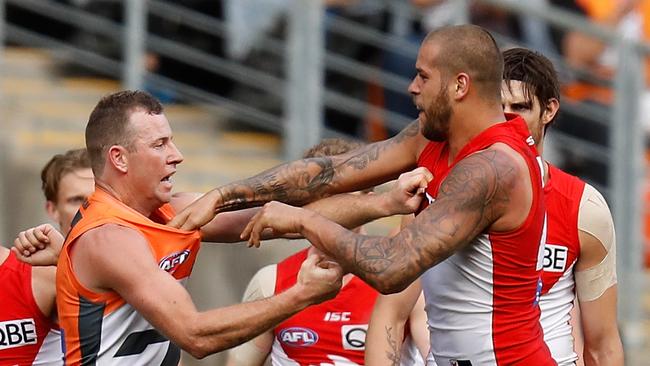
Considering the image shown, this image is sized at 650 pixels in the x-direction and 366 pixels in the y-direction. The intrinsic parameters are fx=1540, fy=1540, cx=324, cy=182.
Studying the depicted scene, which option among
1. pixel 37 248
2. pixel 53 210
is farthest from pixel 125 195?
pixel 53 210

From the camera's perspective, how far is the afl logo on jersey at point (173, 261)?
5.68 m

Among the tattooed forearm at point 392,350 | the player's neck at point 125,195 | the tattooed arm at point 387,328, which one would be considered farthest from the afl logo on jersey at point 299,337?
the player's neck at point 125,195

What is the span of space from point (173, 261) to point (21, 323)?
85 centimetres

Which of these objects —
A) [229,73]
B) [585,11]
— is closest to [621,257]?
[585,11]

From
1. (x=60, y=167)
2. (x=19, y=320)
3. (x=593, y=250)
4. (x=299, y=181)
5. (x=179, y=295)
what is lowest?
(x=19, y=320)

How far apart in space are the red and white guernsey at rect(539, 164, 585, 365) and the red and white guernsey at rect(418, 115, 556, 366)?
37 centimetres

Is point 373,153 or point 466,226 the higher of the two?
point 373,153

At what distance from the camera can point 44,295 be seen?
621cm

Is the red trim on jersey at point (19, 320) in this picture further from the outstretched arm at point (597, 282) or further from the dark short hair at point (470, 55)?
the outstretched arm at point (597, 282)

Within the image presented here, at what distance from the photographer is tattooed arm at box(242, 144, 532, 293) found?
516 centimetres

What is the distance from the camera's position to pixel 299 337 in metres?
6.60

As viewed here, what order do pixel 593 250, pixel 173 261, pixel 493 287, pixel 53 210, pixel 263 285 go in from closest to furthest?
pixel 493 287 → pixel 173 261 → pixel 593 250 → pixel 263 285 → pixel 53 210

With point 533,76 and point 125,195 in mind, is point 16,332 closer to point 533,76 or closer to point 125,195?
point 125,195

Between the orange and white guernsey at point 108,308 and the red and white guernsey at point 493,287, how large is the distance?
0.98 m
